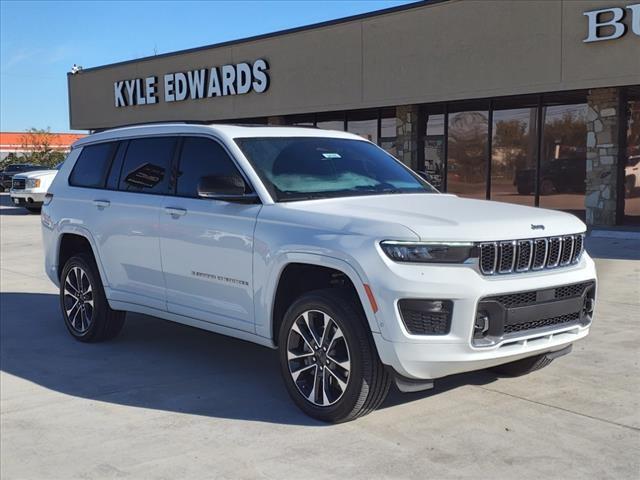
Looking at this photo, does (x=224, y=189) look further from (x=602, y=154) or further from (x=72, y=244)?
(x=602, y=154)

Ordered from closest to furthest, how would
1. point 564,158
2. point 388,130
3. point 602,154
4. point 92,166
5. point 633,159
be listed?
point 92,166, point 602,154, point 633,159, point 564,158, point 388,130

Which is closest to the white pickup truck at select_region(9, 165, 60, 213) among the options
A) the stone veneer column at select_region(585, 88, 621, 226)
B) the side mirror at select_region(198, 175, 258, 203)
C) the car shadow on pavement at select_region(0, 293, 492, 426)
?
the stone veneer column at select_region(585, 88, 621, 226)

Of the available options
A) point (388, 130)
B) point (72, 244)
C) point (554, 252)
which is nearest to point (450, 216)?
point (554, 252)

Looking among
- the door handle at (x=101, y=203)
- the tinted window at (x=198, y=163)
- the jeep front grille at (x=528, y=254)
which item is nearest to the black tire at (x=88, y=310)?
the door handle at (x=101, y=203)

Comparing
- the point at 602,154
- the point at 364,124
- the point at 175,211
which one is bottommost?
the point at 175,211

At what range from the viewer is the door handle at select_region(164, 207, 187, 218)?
5594 mm

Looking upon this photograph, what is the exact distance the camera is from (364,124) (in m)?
21.9

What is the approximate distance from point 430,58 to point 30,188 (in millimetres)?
12945

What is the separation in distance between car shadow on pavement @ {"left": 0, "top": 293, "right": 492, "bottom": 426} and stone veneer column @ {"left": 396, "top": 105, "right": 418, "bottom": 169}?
44.6 ft

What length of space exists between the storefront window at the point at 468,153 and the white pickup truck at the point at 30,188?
12.1 metres

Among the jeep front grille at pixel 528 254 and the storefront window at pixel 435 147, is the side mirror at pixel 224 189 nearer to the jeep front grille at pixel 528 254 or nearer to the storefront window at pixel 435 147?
the jeep front grille at pixel 528 254

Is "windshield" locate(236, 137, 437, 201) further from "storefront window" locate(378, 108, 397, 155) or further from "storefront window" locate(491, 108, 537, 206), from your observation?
"storefront window" locate(378, 108, 397, 155)

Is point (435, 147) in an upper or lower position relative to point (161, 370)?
upper

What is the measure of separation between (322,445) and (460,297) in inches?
45.3
